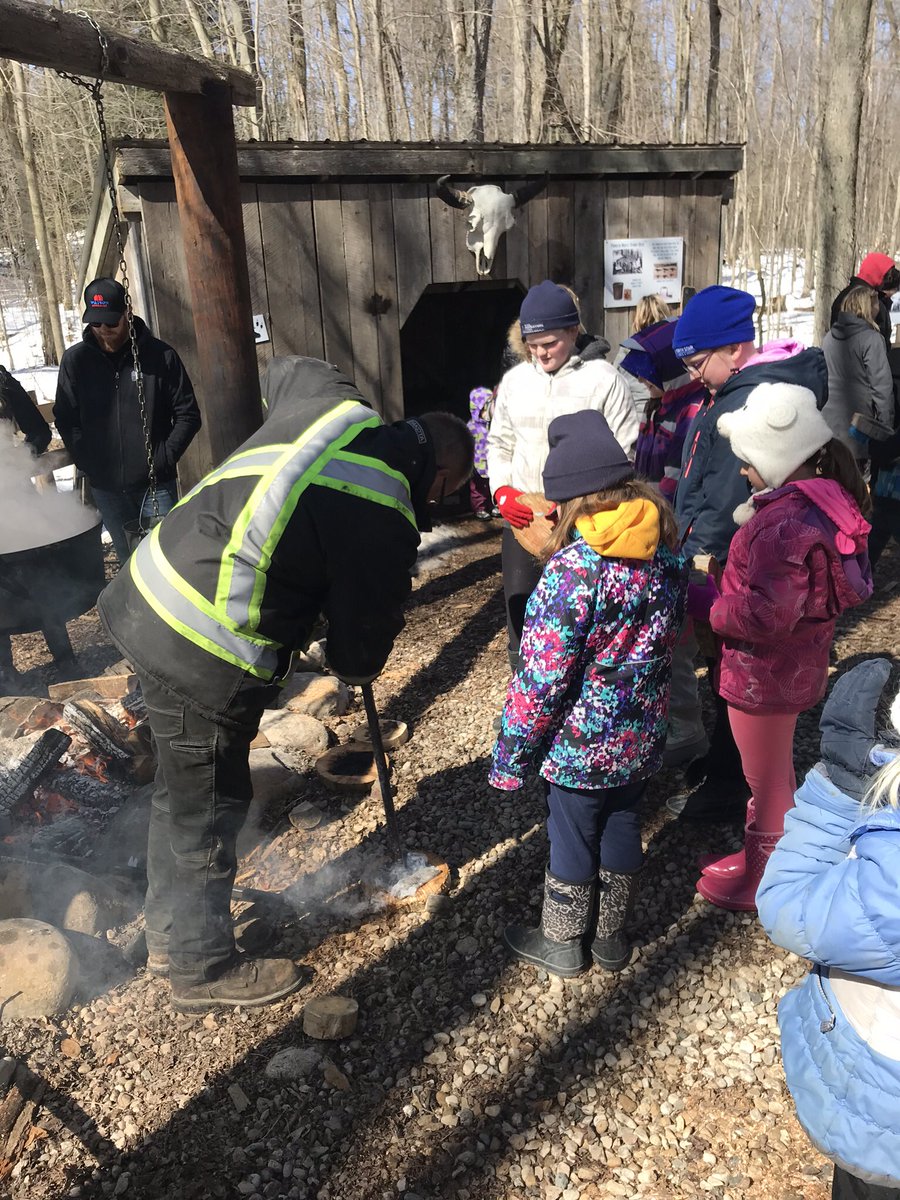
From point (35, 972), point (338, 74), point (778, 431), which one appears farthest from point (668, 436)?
point (338, 74)

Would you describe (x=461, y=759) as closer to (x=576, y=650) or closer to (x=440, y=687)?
(x=440, y=687)

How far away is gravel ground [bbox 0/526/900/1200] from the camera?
2.43m

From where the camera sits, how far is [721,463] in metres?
3.40

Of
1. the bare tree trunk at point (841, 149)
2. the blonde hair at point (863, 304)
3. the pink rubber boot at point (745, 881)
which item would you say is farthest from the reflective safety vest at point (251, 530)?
the bare tree trunk at point (841, 149)

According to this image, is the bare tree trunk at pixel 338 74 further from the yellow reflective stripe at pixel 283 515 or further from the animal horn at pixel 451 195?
the yellow reflective stripe at pixel 283 515

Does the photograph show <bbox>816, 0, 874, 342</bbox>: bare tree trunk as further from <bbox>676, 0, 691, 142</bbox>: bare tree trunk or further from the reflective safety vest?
<bbox>676, 0, 691, 142</bbox>: bare tree trunk

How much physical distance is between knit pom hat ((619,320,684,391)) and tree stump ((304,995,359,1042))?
11.8ft

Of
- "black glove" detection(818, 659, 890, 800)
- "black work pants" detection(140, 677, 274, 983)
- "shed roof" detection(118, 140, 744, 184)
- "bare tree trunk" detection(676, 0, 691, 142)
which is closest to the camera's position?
"black glove" detection(818, 659, 890, 800)

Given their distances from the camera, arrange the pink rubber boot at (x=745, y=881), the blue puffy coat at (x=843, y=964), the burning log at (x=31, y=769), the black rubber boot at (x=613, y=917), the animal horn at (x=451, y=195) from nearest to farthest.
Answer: the blue puffy coat at (x=843, y=964), the black rubber boot at (x=613, y=917), the pink rubber boot at (x=745, y=881), the burning log at (x=31, y=769), the animal horn at (x=451, y=195)

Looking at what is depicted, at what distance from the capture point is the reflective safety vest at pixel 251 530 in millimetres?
2498

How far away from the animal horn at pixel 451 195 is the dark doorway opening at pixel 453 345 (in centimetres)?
253

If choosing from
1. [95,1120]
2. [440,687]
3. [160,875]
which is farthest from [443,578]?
[95,1120]

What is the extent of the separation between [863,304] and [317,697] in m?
4.21

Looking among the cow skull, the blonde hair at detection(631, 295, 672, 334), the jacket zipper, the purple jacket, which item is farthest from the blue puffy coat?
the cow skull
